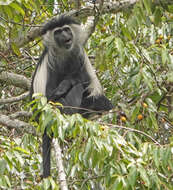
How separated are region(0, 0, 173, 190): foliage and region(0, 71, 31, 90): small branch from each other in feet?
1.29

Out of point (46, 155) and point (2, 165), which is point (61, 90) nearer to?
point (46, 155)

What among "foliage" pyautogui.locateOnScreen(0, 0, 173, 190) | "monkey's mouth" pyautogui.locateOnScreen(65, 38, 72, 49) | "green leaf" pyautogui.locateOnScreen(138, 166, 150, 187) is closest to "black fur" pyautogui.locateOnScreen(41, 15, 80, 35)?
"monkey's mouth" pyautogui.locateOnScreen(65, 38, 72, 49)

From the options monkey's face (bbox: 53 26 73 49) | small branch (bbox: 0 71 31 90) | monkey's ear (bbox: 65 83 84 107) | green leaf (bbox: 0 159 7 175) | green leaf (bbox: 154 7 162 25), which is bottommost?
green leaf (bbox: 0 159 7 175)

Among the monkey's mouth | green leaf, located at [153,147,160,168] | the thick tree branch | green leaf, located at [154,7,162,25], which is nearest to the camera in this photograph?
green leaf, located at [154,7,162,25]

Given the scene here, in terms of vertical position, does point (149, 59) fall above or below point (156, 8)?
below

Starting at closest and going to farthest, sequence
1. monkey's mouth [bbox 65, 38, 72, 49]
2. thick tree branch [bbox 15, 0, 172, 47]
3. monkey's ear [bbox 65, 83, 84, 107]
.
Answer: thick tree branch [bbox 15, 0, 172, 47]
monkey's ear [bbox 65, 83, 84, 107]
monkey's mouth [bbox 65, 38, 72, 49]

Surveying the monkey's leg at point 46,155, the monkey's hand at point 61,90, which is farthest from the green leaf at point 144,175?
the monkey's hand at point 61,90

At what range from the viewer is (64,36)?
11.8 ft

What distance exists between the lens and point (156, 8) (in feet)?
5.58

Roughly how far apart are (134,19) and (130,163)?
700 mm

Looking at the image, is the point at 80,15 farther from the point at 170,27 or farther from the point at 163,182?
the point at 163,182

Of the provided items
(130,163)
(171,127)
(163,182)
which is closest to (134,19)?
(130,163)

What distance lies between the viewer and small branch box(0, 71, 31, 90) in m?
3.50

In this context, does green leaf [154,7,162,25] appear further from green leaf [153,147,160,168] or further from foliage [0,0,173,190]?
green leaf [153,147,160,168]
